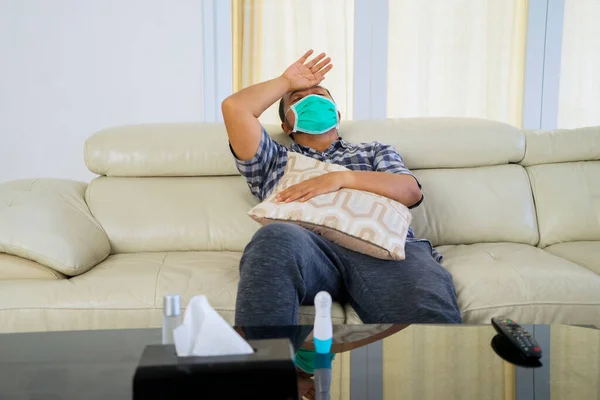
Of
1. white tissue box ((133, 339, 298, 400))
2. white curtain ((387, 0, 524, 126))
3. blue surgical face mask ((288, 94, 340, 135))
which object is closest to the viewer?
white tissue box ((133, 339, 298, 400))

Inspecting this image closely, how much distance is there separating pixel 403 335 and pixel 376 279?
1.34 ft

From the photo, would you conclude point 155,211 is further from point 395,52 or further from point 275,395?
point 395,52

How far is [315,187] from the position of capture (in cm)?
162

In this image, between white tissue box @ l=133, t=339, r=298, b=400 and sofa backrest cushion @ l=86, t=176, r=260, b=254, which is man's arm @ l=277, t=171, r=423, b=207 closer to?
sofa backrest cushion @ l=86, t=176, r=260, b=254

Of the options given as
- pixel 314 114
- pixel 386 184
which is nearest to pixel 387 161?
pixel 386 184

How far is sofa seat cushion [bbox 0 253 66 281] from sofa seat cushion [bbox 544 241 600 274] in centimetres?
152

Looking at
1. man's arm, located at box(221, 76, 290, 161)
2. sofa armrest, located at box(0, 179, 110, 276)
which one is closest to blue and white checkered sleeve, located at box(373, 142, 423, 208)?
man's arm, located at box(221, 76, 290, 161)

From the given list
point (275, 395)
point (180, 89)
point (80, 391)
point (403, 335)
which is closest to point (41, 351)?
point (80, 391)

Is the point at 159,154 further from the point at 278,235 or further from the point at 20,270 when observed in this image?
the point at 278,235

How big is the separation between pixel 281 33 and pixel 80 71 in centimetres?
113

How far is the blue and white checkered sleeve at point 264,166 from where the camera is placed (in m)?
1.75

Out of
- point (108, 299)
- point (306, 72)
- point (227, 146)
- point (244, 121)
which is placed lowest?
point (108, 299)

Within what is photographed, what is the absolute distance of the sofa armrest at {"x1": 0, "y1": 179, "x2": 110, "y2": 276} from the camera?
154 centimetres

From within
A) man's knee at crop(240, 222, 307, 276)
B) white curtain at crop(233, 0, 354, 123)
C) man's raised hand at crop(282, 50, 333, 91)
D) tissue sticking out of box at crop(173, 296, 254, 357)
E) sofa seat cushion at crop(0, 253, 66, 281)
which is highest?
white curtain at crop(233, 0, 354, 123)
